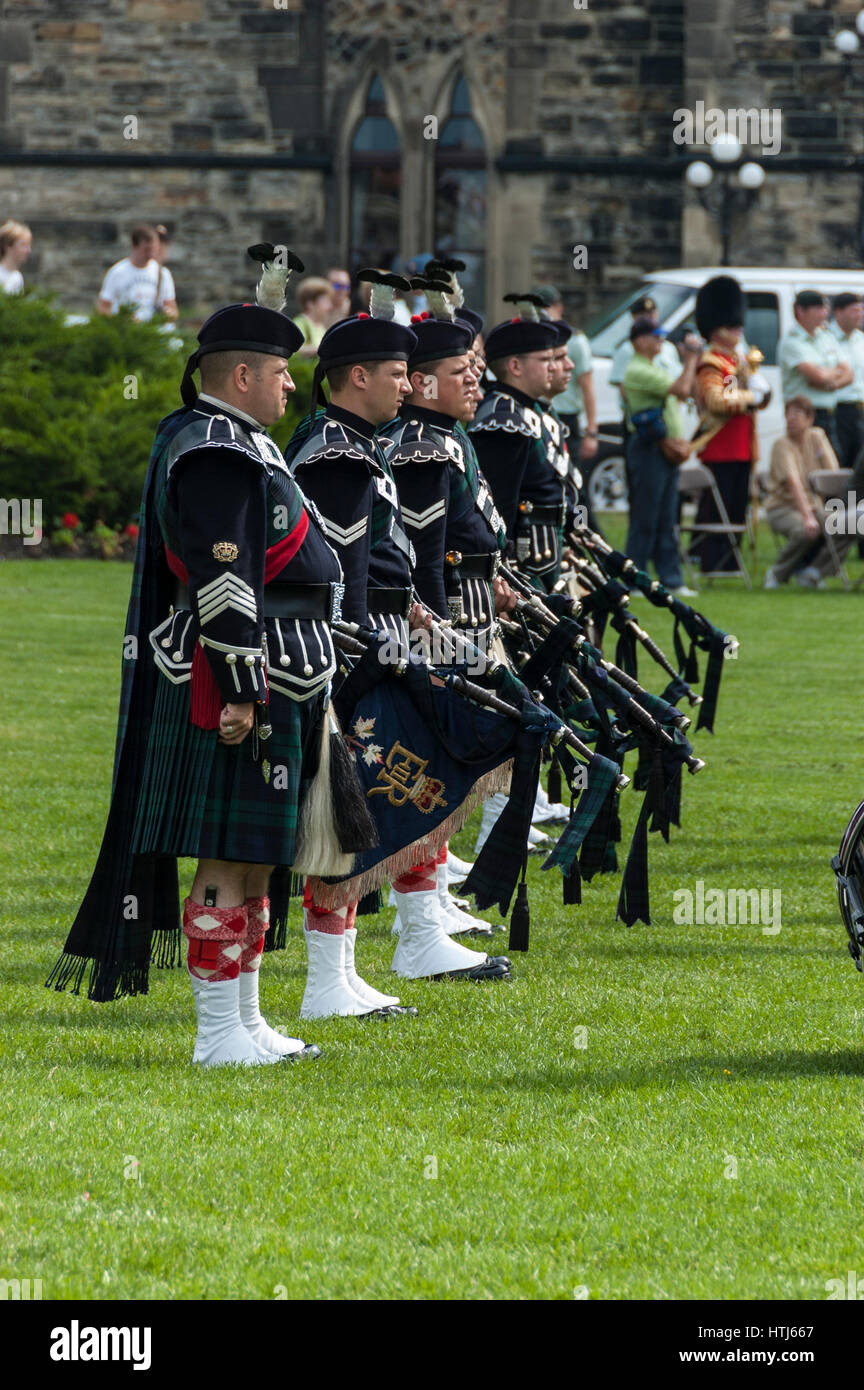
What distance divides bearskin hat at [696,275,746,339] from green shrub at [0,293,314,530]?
3713 millimetres

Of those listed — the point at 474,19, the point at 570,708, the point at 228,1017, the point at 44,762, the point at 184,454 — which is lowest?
the point at 44,762

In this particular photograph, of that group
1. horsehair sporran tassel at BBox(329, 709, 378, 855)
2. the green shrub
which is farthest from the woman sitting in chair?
horsehair sporran tassel at BBox(329, 709, 378, 855)

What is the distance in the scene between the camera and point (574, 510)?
9.21m

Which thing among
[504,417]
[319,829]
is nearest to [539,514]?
Result: [504,417]

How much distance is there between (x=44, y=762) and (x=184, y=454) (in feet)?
17.8

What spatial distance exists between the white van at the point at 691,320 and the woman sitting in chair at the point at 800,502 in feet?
11.7

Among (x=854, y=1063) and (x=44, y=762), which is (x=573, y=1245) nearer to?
(x=854, y=1063)

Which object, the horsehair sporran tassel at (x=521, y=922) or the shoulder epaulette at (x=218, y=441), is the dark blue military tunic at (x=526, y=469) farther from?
the shoulder epaulette at (x=218, y=441)

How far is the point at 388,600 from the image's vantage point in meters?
6.73

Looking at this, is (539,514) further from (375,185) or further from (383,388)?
(375,185)

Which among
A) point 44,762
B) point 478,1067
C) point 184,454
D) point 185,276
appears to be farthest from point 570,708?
point 185,276

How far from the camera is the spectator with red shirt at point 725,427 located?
19.1 meters

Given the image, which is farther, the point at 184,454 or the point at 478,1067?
the point at 478,1067

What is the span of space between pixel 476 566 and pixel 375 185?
22615 mm
